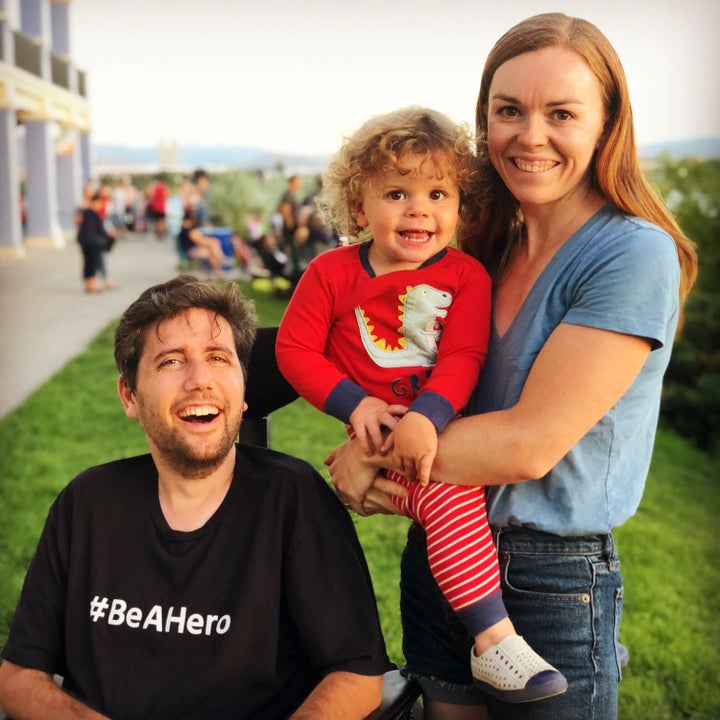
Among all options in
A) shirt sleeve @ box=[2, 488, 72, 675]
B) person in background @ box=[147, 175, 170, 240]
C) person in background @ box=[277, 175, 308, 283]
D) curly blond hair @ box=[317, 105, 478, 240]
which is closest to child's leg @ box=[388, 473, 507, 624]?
curly blond hair @ box=[317, 105, 478, 240]

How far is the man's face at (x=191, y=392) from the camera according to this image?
204 cm

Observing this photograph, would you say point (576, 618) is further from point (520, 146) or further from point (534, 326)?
point (520, 146)

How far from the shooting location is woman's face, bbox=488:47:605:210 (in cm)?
181

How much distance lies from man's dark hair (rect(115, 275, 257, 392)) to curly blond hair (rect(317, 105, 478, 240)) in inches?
13.9

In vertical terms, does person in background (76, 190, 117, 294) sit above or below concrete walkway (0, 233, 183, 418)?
above

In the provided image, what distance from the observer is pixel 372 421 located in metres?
1.98

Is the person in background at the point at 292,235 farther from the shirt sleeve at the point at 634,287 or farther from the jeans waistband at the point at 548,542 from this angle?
the shirt sleeve at the point at 634,287

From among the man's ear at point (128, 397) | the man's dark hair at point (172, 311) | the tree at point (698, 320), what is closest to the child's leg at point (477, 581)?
the man's dark hair at point (172, 311)

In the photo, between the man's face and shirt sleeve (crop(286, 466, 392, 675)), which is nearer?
shirt sleeve (crop(286, 466, 392, 675))

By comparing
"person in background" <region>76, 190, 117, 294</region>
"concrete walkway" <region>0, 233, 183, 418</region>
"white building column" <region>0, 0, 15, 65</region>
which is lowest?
"concrete walkway" <region>0, 233, 183, 418</region>

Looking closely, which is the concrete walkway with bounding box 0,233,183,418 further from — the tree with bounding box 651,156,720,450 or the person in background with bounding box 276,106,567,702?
the person in background with bounding box 276,106,567,702

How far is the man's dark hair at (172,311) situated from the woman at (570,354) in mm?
474

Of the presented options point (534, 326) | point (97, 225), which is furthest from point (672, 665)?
point (97, 225)

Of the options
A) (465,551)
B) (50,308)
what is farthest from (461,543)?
(50,308)
